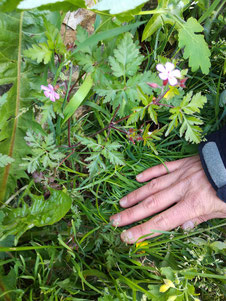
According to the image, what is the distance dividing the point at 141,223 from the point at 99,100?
95cm

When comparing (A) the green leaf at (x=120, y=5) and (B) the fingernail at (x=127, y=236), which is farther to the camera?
(B) the fingernail at (x=127, y=236)

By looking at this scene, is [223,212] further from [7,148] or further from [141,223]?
[7,148]

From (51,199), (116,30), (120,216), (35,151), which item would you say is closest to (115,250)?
(120,216)

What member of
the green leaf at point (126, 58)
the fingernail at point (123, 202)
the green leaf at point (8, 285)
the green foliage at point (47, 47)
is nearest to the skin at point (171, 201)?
the fingernail at point (123, 202)

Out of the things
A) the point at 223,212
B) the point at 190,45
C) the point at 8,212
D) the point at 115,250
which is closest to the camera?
the point at 190,45

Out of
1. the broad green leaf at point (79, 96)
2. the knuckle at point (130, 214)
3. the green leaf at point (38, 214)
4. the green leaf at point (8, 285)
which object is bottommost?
the green leaf at point (8, 285)

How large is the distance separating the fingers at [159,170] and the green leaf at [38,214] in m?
0.73

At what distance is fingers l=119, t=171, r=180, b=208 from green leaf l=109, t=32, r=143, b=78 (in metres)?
1.02

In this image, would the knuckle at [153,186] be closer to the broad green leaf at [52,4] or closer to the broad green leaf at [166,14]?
the broad green leaf at [166,14]

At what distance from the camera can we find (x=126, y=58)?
1.26m

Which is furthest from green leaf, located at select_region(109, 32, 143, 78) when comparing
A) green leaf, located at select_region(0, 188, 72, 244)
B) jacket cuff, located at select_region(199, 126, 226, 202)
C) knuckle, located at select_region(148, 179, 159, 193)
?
knuckle, located at select_region(148, 179, 159, 193)

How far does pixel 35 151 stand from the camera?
5.00 feet

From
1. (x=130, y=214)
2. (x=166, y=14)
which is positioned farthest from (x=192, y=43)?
(x=130, y=214)

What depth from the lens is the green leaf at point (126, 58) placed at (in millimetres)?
1242
